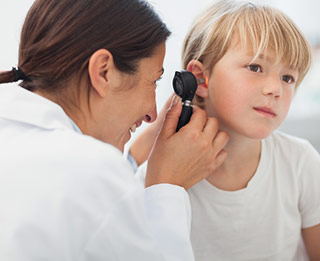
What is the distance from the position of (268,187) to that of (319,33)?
5.15ft

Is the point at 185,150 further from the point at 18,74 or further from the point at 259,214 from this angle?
the point at 18,74

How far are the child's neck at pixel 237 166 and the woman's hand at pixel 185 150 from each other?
0.36 feet

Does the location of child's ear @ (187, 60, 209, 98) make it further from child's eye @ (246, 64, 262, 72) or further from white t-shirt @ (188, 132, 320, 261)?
white t-shirt @ (188, 132, 320, 261)

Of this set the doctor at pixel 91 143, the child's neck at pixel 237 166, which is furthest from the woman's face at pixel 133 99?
the child's neck at pixel 237 166

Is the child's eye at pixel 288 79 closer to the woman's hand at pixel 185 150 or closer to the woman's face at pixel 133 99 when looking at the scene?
the woman's hand at pixel 185 150

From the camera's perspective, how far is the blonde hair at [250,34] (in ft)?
3.46

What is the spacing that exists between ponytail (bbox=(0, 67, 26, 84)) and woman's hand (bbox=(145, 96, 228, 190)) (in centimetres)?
38

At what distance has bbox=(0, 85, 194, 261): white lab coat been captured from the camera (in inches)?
27.6

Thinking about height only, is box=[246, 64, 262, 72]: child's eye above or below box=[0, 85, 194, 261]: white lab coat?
above

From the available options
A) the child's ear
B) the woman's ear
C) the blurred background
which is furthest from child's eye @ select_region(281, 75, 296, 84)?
the blurred background

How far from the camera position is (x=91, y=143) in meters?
0.76

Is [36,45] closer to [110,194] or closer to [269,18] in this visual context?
[110,194]

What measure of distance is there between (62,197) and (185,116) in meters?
0.48

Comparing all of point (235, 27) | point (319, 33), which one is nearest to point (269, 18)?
point (235, 27)
